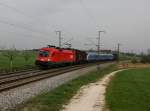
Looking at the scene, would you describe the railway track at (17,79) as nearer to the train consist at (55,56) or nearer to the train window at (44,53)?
the train consist at (55,56)

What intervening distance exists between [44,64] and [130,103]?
89.1 feet

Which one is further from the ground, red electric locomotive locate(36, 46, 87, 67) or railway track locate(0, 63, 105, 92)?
red electric locomotive locate(36, 46, 87, 67)

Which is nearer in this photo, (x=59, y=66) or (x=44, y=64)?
(x=44, y=64)

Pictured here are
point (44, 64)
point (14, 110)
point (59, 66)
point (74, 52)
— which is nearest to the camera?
point (14, 110)

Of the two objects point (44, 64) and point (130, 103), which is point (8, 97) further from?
point (44, 64)

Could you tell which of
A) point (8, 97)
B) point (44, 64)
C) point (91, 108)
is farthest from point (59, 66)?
point (91, 108)

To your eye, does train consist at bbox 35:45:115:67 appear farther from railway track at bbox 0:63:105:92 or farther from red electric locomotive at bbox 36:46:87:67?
railway track at bbox 0:63:105:92

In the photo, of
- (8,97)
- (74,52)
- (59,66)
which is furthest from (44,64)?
(8,97)

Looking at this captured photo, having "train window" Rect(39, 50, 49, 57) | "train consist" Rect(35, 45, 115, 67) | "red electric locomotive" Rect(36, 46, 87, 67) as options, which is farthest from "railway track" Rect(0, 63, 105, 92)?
"train window" Rect(39, 50, 49, 57)

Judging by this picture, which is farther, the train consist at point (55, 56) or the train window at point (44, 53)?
the train window at point (44, 53)

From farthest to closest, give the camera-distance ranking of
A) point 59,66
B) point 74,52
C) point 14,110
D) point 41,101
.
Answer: point 74,52 < point 59,66 < point 41,101 < point 14,110

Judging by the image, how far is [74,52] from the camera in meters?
57.1

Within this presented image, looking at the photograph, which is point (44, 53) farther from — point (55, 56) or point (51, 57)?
point (55, 56)

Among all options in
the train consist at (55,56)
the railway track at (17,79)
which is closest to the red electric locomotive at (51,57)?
the train consist at (55,56)
